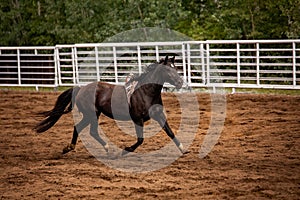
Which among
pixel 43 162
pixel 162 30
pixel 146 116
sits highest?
pixel 162 30

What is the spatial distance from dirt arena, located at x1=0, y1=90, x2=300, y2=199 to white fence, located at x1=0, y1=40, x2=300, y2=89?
2.48 metres

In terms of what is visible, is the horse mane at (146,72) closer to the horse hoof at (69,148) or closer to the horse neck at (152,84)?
the horse neck at (152,84)

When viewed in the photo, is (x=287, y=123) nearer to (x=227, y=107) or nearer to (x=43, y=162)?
(x=227, y=107)

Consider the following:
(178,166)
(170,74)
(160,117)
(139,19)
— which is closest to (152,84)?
(170,74)

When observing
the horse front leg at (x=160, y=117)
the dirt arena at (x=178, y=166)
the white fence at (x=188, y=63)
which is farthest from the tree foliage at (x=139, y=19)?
the horse front leg at (x=160, y=117)

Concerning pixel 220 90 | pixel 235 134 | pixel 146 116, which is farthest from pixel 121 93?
pixel 220 90

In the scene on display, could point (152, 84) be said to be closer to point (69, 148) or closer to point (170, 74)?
point (170, 74)

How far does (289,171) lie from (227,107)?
6098 mm

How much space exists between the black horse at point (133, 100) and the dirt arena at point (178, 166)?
64cm

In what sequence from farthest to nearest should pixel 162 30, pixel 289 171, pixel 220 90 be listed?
pixel 162 30 < pixel 220 90 < pixel 289 171

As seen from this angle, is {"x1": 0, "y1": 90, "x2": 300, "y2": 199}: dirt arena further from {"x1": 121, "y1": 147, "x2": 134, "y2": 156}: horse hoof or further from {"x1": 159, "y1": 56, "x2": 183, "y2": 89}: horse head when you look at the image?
{"x1": 159, "y1": 56, "x2": 183, "y2": 89}: horse head

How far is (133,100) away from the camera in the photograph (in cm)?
934

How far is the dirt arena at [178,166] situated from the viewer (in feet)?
24.1

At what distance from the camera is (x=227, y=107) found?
1402 cm
